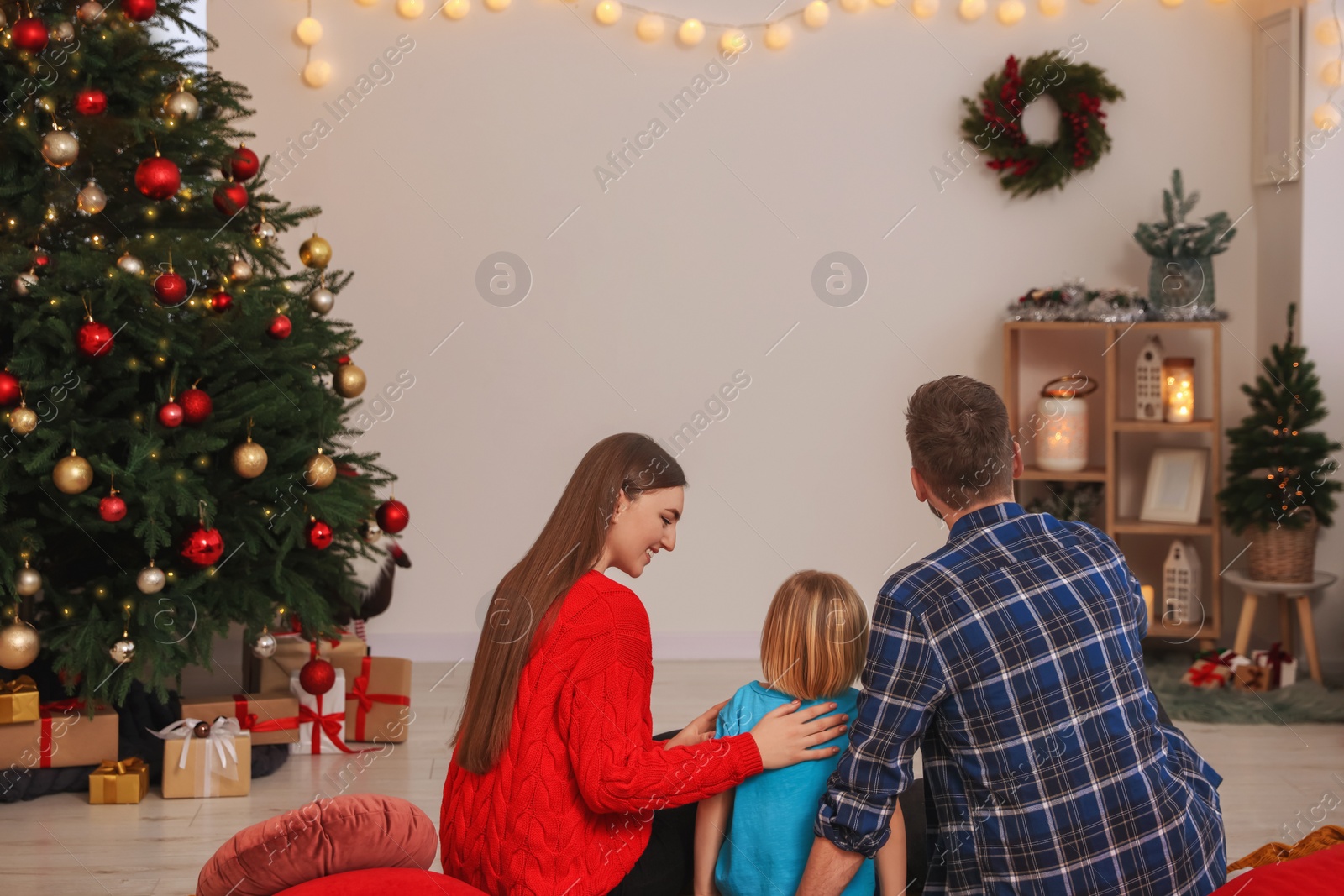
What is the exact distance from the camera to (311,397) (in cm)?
279

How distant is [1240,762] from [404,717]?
2301mm

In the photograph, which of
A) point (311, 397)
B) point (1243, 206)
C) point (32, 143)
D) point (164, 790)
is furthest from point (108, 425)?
point (1243, 206)

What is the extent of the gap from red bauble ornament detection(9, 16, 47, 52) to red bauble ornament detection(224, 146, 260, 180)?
457mm

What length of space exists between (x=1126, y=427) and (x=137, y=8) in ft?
10.6

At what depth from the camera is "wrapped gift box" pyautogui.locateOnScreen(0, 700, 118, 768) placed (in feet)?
9.00

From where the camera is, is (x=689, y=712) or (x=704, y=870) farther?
(x=689, y=712)

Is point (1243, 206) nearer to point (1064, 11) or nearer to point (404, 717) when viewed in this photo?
point (1064, 11)

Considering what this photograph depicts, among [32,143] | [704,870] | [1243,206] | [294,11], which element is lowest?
[704,870]

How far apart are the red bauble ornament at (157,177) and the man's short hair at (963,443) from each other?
192 cm

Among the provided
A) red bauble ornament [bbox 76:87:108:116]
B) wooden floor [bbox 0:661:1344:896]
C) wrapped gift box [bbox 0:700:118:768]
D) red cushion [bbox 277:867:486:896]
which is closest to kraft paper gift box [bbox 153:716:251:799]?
wooden floor [bbox 0:661:1344:896]

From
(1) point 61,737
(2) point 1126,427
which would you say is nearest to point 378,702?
(1) point 61,737

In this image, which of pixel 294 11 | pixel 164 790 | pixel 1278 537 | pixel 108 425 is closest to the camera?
pixel 108 425

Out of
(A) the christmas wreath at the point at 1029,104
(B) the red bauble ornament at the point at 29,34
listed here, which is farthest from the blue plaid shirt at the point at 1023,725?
(A) the christmas wreath at the point at 1029,104

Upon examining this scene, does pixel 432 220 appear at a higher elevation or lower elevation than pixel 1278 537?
higher
